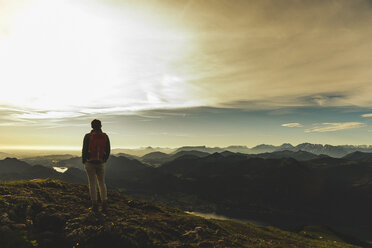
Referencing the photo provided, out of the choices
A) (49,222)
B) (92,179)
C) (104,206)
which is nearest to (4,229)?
(49,222)

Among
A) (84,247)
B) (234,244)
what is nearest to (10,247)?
(84,247)

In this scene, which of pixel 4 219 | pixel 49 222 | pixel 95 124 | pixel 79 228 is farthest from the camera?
pixel 95 124

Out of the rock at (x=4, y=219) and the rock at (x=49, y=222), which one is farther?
the rock at (x=49, y=222)

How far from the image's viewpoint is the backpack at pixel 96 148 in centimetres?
1405

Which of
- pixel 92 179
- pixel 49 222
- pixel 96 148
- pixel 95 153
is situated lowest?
pixel 49 222

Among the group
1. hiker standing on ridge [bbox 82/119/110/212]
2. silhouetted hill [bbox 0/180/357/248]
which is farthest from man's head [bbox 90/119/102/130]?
silhouetted hill [bbox 0/180/357/248]

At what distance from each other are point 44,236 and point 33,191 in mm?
8927

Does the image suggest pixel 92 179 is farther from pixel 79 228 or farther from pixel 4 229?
pixel 4 229

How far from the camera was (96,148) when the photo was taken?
14.1m

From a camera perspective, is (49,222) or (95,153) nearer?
(49,222)

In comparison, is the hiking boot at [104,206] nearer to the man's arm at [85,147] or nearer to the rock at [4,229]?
the man's arm at [85,147]

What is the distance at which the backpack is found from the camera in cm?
1405

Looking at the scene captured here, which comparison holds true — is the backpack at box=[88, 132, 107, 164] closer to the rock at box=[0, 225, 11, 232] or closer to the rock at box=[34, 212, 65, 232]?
the rock at box=[34, 212, 65, 232]

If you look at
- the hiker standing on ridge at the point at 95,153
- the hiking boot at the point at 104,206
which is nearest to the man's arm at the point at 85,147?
the hiker standing on ridge at the point at 95,153
